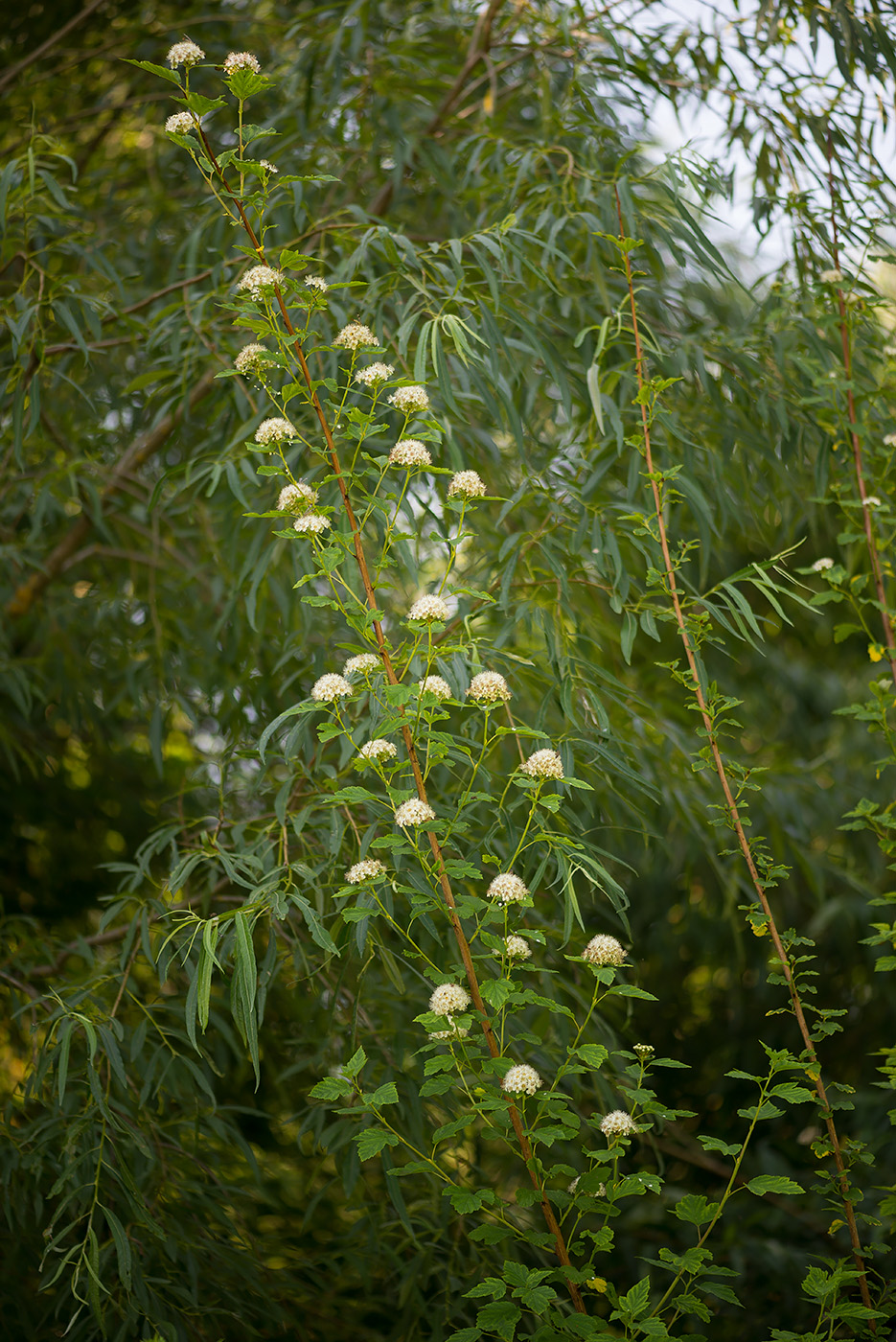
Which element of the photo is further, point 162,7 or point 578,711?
point 162,7

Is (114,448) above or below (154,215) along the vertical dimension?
below

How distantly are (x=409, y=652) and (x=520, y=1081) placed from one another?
1.43 feet

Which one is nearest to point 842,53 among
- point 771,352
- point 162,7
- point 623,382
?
point 771,352

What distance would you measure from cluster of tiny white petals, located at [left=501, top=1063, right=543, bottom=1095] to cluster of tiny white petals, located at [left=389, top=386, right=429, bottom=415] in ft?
2.03

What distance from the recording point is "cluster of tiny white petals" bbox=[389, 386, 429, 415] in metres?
1.01

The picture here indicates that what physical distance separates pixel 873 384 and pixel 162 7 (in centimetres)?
171

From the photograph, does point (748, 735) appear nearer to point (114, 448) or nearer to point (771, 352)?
point (771, 352)

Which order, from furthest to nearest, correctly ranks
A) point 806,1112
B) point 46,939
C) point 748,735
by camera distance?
point 748,735, point 806,1112, point 46,939

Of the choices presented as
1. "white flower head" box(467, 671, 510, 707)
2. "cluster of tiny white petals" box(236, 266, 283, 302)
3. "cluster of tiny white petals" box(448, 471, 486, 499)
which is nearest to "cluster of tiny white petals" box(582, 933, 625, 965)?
"white flower head" box(467, 671, 510, 707)

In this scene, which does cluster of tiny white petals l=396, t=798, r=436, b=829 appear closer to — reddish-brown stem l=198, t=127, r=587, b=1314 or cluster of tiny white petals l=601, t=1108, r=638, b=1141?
reddish-brown stem l=198, t=127, r=587, b=1314

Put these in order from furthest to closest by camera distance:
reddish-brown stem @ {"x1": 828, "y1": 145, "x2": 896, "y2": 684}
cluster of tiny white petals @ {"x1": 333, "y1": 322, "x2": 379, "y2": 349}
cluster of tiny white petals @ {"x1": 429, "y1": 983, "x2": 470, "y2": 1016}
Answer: reddish-brown stem @ {"x1": 828, "y1": 145, "x2": 896, "y2": 684}, cluster of tiny white petals @ {"x1": 333, "y1": 322, "x2": 379, "y2": 349}, cluster of tiny white petals @ {"x1": 429, "y1": 983, "x2": 470, "y2": 1016}

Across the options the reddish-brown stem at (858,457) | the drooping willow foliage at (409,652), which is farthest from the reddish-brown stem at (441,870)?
the reddish-brown stem at (858,457)

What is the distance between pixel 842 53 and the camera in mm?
1515

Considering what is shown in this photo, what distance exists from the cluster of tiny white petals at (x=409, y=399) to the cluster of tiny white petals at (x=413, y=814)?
378 millimetres
